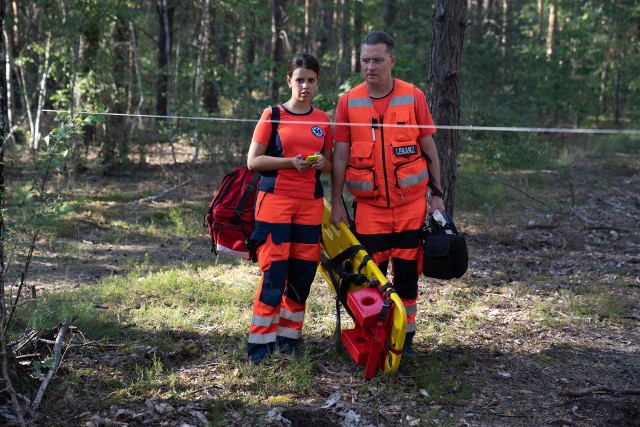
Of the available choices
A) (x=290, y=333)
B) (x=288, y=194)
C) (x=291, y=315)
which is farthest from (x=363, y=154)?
(x=290, y=333)

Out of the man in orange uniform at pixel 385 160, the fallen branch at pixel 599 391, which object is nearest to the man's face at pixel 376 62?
the man in orange uniform at pixel 385 160

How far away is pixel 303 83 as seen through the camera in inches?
173

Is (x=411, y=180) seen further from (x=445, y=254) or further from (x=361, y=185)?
(x=445, y=254)

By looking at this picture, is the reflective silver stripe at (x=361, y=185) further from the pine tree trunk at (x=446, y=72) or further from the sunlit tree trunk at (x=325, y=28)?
the sunlit tree trunk at (x=325, y=28)

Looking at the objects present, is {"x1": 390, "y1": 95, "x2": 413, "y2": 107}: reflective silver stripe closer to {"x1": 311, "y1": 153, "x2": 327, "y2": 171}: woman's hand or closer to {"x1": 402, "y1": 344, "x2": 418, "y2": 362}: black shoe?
{"x1": 311, "y1": 153, "x2": 327, "y2": 171}: woman's hand

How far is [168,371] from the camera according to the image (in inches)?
173

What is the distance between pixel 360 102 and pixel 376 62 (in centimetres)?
31

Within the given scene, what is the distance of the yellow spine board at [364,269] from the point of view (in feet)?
13.5

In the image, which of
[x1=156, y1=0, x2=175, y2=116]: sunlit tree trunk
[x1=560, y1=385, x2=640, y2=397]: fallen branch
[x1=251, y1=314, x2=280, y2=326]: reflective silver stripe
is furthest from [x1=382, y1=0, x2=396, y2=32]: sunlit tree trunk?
[x1=560, y1=385, x2=640, y2=397]: fallen branch

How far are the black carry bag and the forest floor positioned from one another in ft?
2.48

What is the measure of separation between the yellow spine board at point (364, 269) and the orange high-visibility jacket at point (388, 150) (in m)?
0.39

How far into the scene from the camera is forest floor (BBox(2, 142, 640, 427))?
385 cm

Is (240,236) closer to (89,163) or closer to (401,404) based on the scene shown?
(401,404)

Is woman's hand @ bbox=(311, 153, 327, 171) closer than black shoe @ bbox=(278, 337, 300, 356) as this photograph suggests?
Yes
